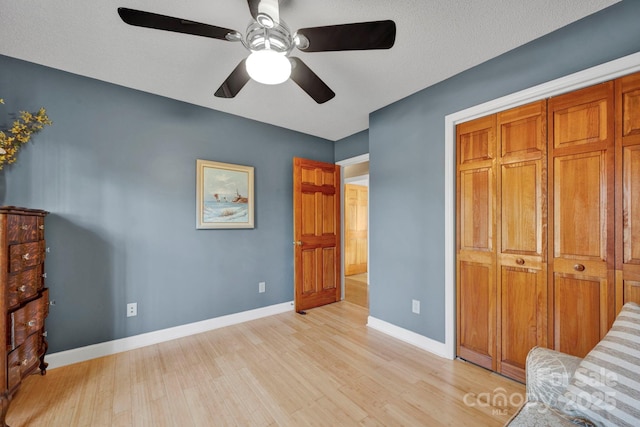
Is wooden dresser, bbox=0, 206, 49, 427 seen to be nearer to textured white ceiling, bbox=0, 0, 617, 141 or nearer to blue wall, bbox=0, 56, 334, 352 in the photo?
blue wall, bbox=0, 56, 334, 352

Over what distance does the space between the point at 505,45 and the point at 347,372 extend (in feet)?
9.07

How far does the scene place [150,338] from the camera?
2.49 metres

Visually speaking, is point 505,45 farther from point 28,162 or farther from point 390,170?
point 28,162

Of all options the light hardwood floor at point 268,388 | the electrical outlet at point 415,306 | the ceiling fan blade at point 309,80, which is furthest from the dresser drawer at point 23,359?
Result: the electrical outlet at point 415,306

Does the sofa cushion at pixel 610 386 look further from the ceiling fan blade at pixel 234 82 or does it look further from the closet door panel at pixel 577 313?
the ceiling fan blade at pixel 234 82

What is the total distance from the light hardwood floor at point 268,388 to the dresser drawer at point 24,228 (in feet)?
3.59

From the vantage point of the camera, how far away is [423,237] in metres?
2.46

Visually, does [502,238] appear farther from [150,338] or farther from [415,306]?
[150,338]

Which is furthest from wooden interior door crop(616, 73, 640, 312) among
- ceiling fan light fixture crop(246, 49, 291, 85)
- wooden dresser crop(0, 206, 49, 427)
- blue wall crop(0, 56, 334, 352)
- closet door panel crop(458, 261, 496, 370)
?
wooden dresser crop(0, 206, 49, 427)

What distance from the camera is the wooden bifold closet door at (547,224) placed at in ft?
4.91

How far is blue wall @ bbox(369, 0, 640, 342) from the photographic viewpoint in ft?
Result: 5.22

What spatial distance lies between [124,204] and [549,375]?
3209mm

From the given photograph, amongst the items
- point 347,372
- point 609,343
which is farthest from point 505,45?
point 347,372

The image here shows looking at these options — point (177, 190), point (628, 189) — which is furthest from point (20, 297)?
point (628, 189)
